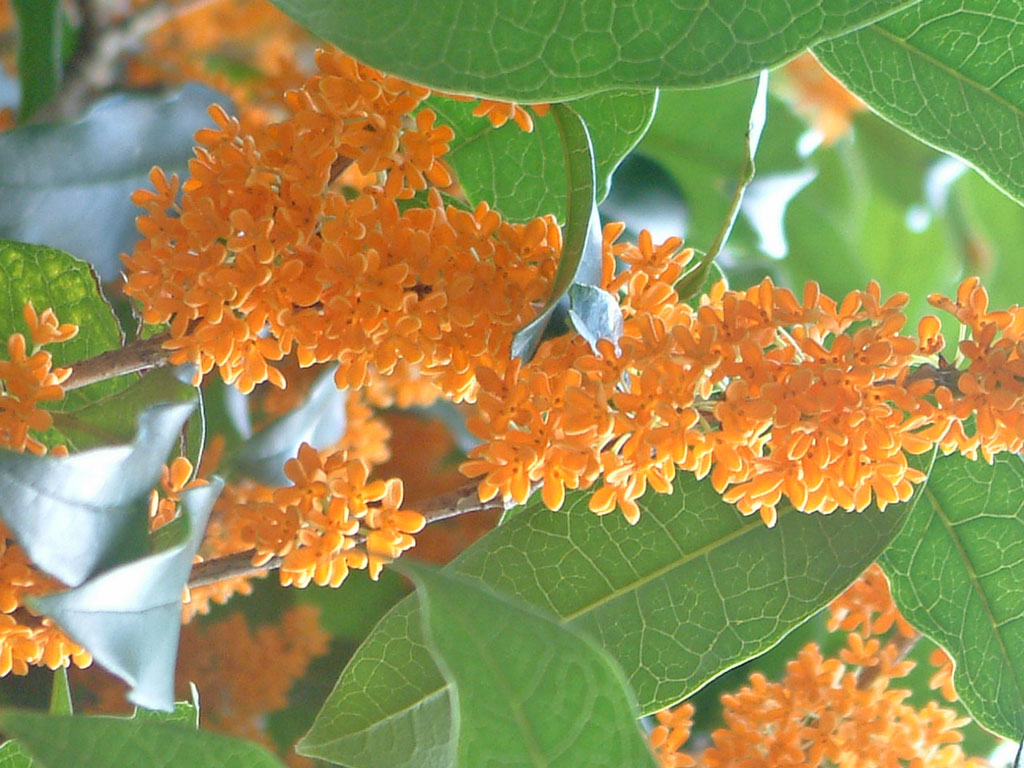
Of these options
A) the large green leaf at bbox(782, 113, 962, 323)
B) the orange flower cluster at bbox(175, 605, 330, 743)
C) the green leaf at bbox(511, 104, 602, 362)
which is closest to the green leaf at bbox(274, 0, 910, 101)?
the green leaf at bbox(511, 104, 602, 362)

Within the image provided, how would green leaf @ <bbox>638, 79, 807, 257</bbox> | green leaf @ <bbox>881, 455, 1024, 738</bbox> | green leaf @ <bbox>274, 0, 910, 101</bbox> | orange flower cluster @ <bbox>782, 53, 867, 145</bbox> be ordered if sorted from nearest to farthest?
green leaf @ <bbox>274, 0, 910, 101</bbox> → green leaf @ <bbox>881, 455, 1024, 738</bbox> → green leaf @ <bbox>638, 79, 807, 257</bbox> → orange flower cluster @ <bbox>782, 53, 867, 145</bbox>

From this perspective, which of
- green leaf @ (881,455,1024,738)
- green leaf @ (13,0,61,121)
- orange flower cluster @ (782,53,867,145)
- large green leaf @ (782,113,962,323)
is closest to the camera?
green leaf @ (881,455,1024,738)

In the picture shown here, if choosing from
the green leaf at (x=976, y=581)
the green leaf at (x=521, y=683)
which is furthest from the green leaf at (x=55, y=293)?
the green leaf at (x=976, y=581)

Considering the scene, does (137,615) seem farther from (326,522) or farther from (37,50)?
(37,50)

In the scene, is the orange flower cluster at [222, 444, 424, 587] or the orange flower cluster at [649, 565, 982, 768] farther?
the orange flower cluster at [649, 565, 982, 768]

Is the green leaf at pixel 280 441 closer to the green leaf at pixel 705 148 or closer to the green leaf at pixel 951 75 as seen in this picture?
the green leaf at pixel 951 75

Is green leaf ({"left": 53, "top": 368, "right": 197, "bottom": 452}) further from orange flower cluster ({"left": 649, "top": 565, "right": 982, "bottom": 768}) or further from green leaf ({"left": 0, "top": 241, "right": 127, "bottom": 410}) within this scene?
orange flower cluster ({"left": 649, "top": 565, "right": 982, "bottom": 768})
